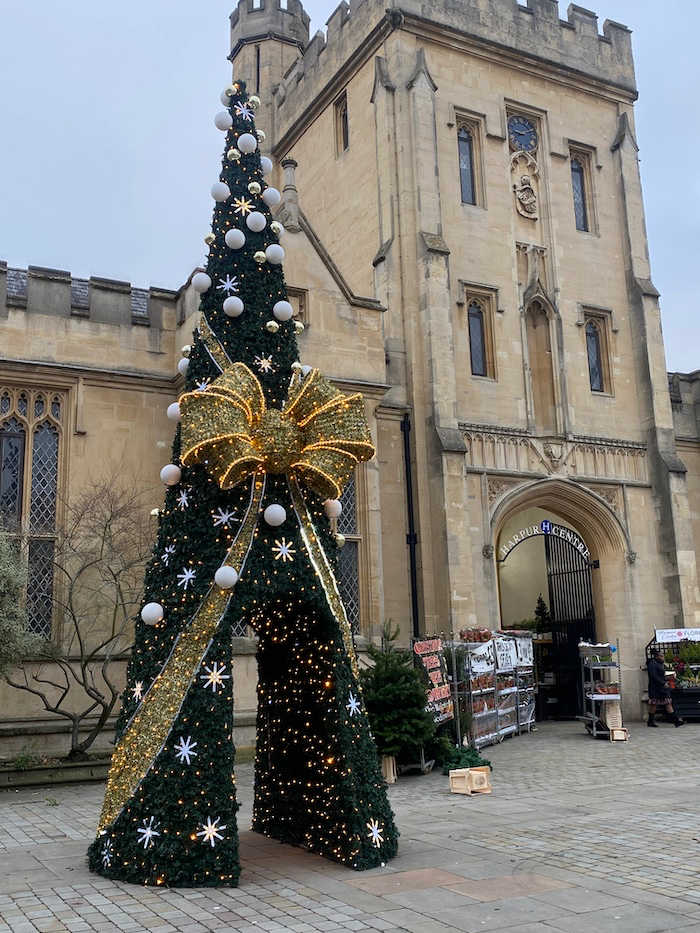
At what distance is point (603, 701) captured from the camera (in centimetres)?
1625

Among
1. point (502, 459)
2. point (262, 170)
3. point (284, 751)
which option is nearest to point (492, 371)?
point (502, 459)

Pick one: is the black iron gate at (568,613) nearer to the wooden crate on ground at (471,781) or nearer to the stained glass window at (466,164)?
the stained glass window at (466,164)

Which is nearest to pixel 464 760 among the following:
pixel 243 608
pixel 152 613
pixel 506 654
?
pixel 506 654

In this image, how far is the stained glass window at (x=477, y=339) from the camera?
19875mm

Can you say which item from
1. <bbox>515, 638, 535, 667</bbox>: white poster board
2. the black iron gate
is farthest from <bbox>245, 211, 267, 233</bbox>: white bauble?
the black iron gate

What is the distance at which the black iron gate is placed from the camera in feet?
68.2

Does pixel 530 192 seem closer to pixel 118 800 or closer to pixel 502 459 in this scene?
pixel 502 459

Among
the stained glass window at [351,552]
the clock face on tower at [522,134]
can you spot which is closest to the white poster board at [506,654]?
the stained glass window at [351,552]

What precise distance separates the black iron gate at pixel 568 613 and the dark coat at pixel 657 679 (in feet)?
7.14

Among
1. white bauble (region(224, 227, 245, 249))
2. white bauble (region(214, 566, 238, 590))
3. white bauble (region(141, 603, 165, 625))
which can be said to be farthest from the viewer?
white bauble (region(224, 227, 245, 249))

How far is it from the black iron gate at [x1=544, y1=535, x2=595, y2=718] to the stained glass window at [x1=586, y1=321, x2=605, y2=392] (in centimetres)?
368

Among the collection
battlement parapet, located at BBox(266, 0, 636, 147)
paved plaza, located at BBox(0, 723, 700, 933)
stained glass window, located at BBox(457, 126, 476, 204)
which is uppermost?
battlement parapet, located at BBox(266, 0, 636, 147)

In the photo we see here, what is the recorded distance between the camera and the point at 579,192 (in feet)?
73.6

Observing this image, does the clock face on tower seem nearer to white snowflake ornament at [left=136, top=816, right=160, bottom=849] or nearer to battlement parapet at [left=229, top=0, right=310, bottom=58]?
battlement parapet at [left=229, top=0, right=310, bottom=58]
